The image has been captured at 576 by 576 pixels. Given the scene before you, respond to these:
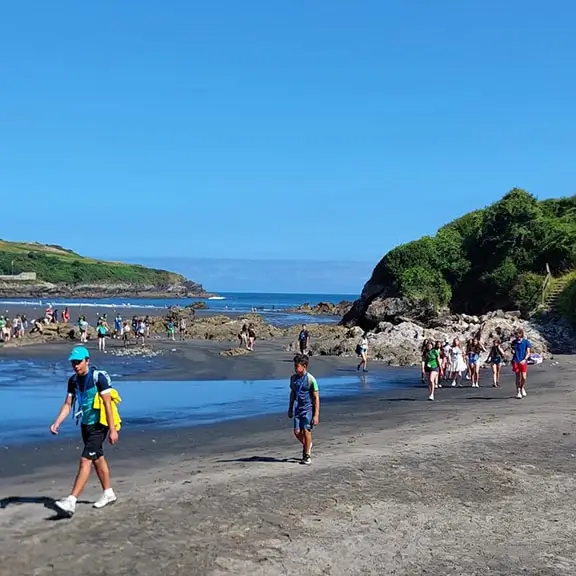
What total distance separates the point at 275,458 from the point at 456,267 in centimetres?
4151

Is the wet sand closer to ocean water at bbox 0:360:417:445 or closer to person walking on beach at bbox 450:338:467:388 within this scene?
ocean water at bbox 0:360:417:445

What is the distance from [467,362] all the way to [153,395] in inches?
459

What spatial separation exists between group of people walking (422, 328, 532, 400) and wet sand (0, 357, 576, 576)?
18.6 ft

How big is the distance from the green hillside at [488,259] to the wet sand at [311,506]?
33572 mm

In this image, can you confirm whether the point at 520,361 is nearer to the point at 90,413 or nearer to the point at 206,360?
the point at 90,413

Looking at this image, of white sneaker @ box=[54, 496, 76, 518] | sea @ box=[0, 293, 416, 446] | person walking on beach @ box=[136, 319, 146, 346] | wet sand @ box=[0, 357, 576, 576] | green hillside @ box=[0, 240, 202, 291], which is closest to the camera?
wet sand @ box=[0, 357, 576, 576]

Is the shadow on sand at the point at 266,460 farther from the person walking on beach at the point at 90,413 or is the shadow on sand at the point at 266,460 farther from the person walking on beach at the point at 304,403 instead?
the person walking on beach at the point at 90,413

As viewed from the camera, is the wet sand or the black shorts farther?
the black shorts

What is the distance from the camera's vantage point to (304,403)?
1177 centimetres

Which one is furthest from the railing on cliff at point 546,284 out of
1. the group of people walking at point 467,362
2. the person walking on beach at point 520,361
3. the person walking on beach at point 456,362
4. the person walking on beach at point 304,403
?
the person walking on beach at point 304,403

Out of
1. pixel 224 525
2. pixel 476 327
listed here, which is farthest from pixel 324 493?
pixel 476 327

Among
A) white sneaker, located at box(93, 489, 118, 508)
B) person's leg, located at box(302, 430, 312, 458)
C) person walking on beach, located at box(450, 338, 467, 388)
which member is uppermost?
person walking on beach, located at box(450, 338, 467, 388)

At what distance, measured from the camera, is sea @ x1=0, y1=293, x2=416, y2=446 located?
1716 cm

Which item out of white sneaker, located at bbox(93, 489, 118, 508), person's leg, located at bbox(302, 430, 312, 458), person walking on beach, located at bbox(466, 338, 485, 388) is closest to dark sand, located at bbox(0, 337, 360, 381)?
person walking on beach, located at bbox(466, 338, 485, 388)
